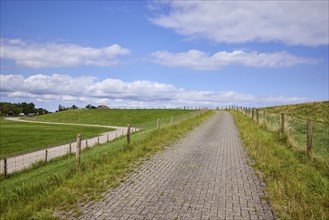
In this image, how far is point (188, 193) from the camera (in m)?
8.74

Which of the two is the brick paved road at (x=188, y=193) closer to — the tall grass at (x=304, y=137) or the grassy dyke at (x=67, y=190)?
the grassy dyke at (x=67, y=190)

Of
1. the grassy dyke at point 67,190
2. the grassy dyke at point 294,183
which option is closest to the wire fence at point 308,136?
the grassy dyke at point 294,183

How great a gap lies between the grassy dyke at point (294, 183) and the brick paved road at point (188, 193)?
1.16ft

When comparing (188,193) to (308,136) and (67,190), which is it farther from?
(308,136)

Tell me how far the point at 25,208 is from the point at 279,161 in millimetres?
9342

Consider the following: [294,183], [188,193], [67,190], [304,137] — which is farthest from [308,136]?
[67,190]

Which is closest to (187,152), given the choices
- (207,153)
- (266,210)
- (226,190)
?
(207,153)

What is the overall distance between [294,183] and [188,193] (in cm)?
305

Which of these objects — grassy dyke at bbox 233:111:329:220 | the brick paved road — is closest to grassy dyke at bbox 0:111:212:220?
the brick paved road

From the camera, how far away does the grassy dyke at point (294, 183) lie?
23.2ft

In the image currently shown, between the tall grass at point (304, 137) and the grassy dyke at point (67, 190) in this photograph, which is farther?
the tall grass at point (304, 137)

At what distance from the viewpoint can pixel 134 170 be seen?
1198cm

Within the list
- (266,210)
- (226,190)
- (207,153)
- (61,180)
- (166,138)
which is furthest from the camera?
(166,138)

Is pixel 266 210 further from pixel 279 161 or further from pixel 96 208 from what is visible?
pixel 279 161
